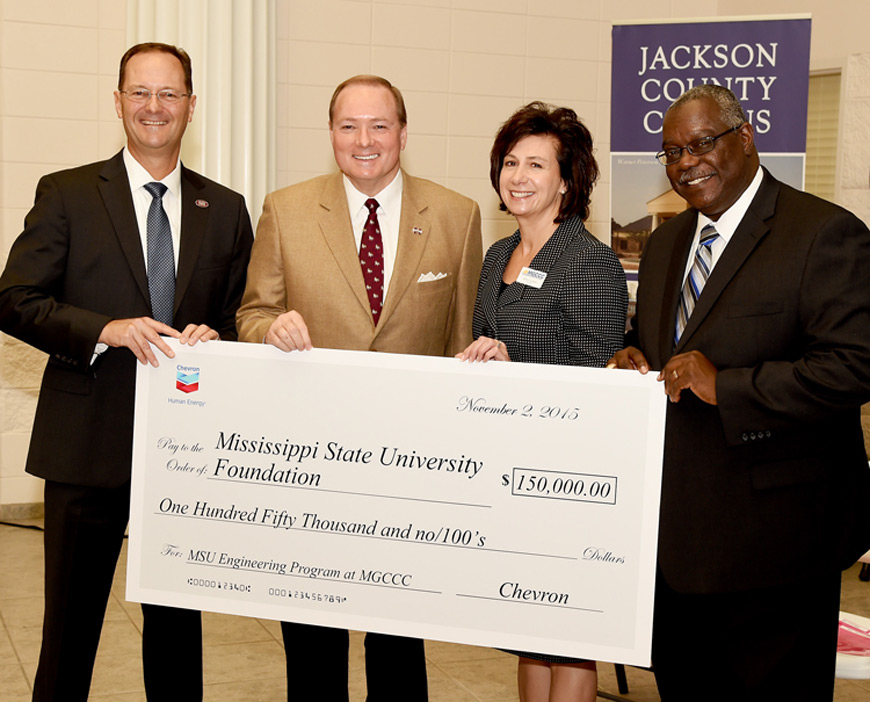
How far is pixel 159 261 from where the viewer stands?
271 centimetres

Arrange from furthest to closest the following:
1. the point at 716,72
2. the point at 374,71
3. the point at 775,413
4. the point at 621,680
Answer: the point at 374,71
the point at 716,72
the point at 621,680
the point at 775,413

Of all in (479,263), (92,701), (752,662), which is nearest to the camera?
(752,662)

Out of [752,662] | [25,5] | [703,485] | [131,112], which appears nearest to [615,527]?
[703,485]

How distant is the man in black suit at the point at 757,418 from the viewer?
2.03 metres

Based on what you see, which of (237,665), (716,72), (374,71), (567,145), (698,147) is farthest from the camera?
(374,71)

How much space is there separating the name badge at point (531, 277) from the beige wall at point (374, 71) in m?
3.43

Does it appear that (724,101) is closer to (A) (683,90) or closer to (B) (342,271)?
(B) (342,271)

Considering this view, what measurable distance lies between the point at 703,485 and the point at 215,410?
1.18m

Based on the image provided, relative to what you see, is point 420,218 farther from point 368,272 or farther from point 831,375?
point 831,375

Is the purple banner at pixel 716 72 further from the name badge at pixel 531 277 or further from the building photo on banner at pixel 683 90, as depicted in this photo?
the name badge at pixel 531 277

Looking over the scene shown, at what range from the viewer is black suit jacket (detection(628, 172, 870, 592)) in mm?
2014

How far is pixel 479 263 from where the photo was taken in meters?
2.89

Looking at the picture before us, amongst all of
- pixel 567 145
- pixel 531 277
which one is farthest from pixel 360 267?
pixel 567 145

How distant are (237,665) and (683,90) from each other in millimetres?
3221
